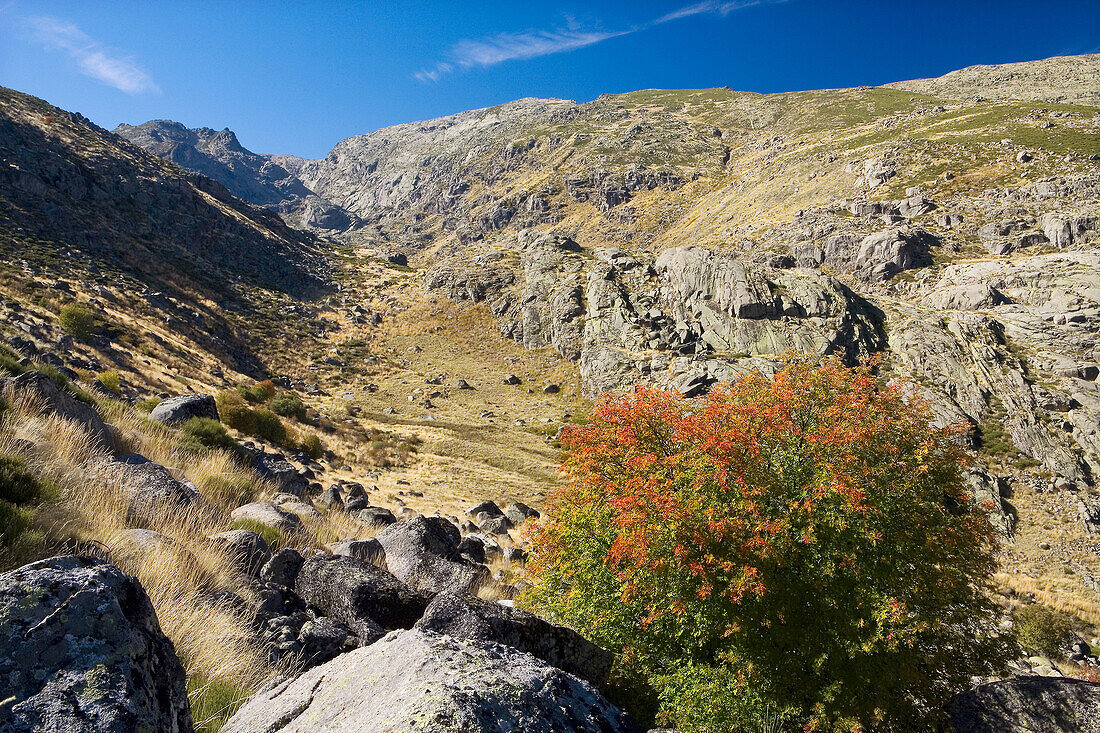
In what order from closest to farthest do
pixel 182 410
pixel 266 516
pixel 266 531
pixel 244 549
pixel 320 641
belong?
1. pixel 320 641
2. pixel 244 549
3. pixel 266 531
4. pixel 266 516
5. pixel 182 410

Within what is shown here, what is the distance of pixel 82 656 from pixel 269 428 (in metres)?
28.7

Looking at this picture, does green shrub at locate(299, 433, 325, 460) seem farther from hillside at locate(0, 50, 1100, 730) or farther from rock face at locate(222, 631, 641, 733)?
rock face at locate(222, 631, 641, 733)

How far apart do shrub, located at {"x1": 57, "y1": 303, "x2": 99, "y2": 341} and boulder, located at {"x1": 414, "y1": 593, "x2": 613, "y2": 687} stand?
39684 mm

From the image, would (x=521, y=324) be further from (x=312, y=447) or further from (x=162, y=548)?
(x=162, y=548)

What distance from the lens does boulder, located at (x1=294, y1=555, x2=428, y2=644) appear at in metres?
6.68

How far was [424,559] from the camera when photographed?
11.1 m

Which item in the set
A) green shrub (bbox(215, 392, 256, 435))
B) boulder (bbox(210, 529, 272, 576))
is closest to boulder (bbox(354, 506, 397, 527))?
boulder (bbox(210, 529, 272, 576))

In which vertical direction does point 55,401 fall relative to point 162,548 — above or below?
below

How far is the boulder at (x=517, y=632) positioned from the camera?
567 cm

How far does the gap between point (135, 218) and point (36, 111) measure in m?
29.3

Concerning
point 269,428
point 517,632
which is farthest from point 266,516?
point 269,428

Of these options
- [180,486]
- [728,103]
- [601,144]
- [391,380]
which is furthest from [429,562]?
[728,103]

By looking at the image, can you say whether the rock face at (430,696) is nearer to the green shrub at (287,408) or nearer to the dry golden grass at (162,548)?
the dry golden grass at (162,548)

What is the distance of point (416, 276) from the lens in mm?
95625
